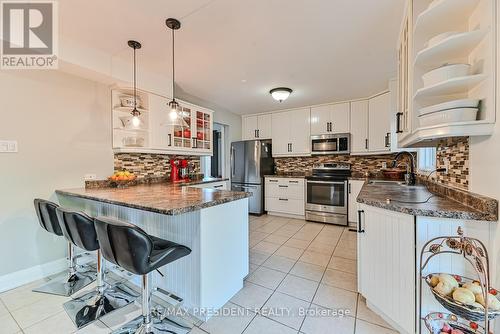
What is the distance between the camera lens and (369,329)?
1.49 m

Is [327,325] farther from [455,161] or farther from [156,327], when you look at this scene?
[455,161]

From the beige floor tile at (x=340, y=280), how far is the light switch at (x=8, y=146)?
3.29 meters

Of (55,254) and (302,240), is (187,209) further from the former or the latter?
(302,240)

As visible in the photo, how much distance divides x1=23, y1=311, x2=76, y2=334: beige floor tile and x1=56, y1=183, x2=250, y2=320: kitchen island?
2.00ft

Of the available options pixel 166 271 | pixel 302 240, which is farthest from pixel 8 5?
pixel 302 240

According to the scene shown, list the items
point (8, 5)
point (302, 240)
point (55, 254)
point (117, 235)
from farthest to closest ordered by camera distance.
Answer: point (302, 240), point (55, 254), point (8, 5), point (117, 235)

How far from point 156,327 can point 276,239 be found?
2060 millimetres

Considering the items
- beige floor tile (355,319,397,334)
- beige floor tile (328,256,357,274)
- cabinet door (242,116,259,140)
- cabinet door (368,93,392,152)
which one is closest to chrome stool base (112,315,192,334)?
beige floor tile (355,319,397,334)

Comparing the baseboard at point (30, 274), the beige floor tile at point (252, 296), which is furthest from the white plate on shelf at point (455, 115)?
the baseboard at point (30, 274)

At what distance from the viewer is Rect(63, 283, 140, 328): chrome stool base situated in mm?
1612

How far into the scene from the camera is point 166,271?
1.83 meters

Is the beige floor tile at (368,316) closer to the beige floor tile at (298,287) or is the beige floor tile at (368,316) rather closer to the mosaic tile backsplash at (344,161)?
the beige floor tile at (298,287)

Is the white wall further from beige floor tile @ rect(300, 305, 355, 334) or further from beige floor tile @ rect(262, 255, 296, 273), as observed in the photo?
beige floor tile @ rect(300, 305, 355, 334)

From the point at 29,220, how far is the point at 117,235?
1.78 m
